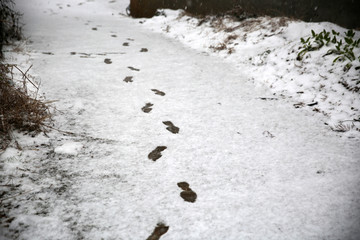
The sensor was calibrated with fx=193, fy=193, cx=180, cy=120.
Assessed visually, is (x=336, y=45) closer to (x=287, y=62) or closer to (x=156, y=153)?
(x=287, y=62)

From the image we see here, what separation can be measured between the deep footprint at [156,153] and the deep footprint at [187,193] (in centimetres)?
32

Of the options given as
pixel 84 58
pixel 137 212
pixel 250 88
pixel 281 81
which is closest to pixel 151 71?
pixel 84 58

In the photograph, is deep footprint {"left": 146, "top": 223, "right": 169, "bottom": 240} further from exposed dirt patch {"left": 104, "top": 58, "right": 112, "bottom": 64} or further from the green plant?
exposed dirt patch {"left": 104, "top": 58, "right": 112, "bottom": 64}

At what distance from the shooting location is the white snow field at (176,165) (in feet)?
3.68

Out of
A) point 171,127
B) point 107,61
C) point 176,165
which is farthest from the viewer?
point 107,61

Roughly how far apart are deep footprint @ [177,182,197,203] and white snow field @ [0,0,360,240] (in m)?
0.03

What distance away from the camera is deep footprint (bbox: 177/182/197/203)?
1286mm

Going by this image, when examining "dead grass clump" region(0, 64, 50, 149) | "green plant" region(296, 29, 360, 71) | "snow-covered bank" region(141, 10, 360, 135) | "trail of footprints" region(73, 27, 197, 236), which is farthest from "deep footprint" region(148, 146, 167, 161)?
"green plant" region(296, 29, 360, 71)

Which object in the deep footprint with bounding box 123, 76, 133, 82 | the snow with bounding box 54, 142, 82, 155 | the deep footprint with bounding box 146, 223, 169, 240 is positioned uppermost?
the deep footprint with bounding box 123, 76, 133, 82

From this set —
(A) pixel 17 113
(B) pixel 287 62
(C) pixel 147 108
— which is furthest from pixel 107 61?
(B) pixel 287 62

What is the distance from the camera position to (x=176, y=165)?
154cm

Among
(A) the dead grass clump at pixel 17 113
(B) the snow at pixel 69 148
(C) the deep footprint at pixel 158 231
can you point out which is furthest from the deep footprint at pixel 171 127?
(A) the dead grass clump at pixel 17 113

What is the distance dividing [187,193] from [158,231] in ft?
1.04

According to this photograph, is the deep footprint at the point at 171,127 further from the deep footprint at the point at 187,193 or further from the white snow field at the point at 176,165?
the deep footprint at the point at 187,193
